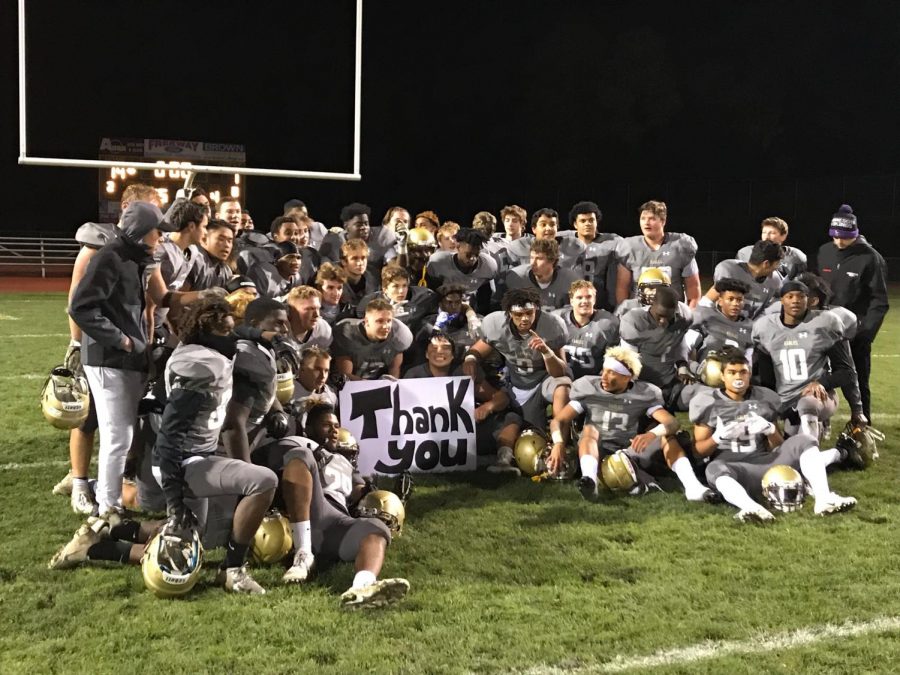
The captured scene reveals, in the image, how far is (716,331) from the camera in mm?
6332

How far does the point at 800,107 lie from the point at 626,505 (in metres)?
33.1

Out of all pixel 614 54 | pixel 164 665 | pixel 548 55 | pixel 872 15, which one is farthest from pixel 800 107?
pixel 164 665

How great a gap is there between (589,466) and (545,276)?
182cm

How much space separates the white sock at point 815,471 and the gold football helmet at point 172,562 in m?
3.28

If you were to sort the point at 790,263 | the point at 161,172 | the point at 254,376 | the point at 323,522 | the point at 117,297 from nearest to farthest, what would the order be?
the point at 254,376 < the point at 323,522 < the point at 117,297 < the point at 790,263 < the point at 161,172

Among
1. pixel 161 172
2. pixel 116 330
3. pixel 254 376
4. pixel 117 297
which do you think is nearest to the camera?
pixel 254 376

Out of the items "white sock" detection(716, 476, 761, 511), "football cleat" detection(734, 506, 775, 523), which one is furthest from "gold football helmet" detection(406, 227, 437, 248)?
"football cleat" detection(734, 506, 775, 523)

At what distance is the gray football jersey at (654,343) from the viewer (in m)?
6.06

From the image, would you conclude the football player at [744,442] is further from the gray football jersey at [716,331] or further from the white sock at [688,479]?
the gray football jersey at [716,331]

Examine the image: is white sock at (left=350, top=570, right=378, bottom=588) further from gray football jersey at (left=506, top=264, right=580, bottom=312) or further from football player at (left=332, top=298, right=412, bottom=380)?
gray football jersey at (left=506, top=264, right=580, bottom=312)

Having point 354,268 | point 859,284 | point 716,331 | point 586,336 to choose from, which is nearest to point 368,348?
point 354,268

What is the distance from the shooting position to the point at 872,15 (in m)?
32.9

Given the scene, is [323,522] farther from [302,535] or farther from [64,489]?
[64,489]

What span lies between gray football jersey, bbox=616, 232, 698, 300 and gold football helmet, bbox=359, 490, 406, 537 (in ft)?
10.6
